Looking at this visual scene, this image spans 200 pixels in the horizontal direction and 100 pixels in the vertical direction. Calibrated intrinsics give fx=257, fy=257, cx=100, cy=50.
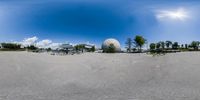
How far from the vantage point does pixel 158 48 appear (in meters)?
60.8

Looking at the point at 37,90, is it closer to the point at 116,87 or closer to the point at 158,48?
the point at 116,87

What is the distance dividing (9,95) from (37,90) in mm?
1256

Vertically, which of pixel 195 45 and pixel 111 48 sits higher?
pixel 195 45

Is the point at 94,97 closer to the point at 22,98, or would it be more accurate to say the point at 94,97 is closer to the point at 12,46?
the point at 22,98

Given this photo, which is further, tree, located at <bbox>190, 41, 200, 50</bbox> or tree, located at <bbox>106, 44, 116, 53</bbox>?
tree, located at <bbox>106, 44, 116, 53</bbox>

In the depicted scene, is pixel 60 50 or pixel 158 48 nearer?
pixel 158 48

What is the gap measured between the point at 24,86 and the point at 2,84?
3.73 ft

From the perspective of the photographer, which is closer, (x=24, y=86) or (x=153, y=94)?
(x=153, y=94)

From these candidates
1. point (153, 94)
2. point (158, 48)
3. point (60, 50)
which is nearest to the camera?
point (153, 94)

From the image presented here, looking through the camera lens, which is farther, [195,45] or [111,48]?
[111,48]

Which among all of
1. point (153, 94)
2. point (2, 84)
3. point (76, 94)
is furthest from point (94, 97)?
point (2, 84)

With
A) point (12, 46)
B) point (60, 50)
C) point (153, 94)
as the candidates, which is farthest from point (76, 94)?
point (12, 46)

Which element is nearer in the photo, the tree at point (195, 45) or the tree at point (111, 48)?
the tree at point (195, 45)

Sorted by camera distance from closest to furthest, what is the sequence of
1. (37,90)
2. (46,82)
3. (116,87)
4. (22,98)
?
1. (22,98)
2. (37,90)
3. (116,87)
4. (46,82)
